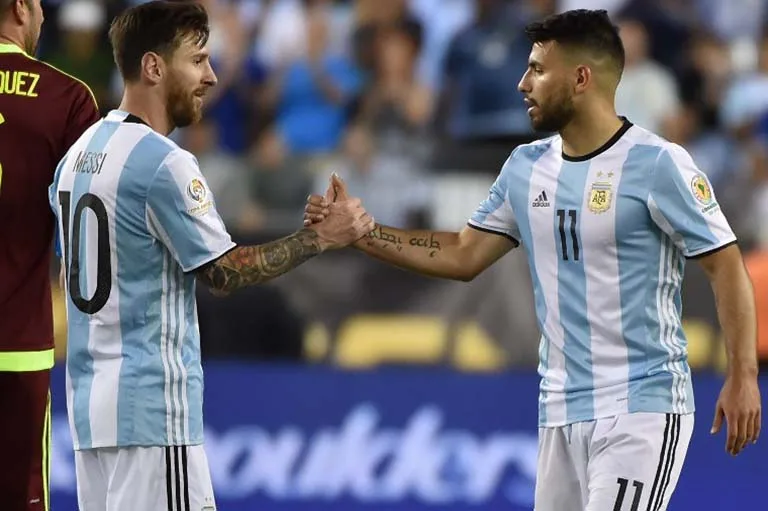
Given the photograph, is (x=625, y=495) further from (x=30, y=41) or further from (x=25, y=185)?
(x=30, y=41)

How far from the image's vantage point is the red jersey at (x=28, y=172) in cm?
505

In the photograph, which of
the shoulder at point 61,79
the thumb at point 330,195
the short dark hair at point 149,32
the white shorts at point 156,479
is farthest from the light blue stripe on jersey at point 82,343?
the thumb at point 330,195

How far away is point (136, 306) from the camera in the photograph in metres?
4.61

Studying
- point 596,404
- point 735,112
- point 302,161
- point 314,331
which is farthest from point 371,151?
point 596,404

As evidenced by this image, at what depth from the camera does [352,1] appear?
11.8m

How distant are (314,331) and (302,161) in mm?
1243

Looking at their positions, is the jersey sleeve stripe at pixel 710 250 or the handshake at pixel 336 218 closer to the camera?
the jersey sleeve stripe at pixel 710 250

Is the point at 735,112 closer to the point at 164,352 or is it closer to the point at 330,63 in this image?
the point at 330,63

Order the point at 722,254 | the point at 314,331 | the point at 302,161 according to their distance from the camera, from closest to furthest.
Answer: the point at 722,254, the point at 314,331, the point at 302,161

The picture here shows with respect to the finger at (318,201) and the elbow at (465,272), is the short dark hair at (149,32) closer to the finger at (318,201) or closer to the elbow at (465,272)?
the finger at (318,201)

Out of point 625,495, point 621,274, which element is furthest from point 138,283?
point 625,495

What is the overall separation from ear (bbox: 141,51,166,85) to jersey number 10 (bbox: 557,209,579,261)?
1402 millimetres

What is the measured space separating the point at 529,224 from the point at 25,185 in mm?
1686

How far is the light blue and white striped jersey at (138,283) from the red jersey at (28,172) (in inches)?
17.7
